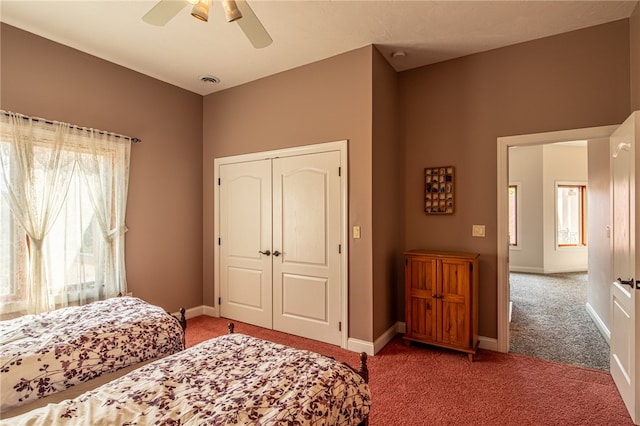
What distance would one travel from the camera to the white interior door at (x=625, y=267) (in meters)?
2.10

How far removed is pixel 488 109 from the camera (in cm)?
330

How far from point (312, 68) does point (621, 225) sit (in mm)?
3089

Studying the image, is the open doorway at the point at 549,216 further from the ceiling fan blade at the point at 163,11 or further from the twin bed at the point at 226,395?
the ceiling fan blade at the point at 163,11

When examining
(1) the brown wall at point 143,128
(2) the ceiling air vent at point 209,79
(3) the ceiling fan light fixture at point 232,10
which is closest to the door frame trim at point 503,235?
(3) the ceiling fan light fixture at point 232,10

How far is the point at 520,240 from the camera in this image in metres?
7.57

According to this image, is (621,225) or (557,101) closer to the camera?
(621,225)

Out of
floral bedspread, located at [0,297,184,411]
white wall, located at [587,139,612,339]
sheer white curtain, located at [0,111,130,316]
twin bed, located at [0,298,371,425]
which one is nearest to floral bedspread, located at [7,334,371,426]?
twin bed, located at [0,298,371,425]

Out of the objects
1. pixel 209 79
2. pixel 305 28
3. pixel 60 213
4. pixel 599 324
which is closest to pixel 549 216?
pixel 599 324

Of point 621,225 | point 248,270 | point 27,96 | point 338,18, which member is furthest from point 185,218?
point 621,225

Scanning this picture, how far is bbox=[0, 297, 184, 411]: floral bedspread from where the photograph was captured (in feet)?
5.55

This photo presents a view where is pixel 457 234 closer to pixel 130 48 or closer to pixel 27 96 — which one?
pixel 130 48

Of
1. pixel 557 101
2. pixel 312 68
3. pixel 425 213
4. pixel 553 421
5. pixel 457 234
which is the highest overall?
pixel 312 68

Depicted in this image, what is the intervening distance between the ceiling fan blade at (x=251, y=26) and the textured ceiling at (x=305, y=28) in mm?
623

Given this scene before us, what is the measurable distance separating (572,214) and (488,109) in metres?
6.42
